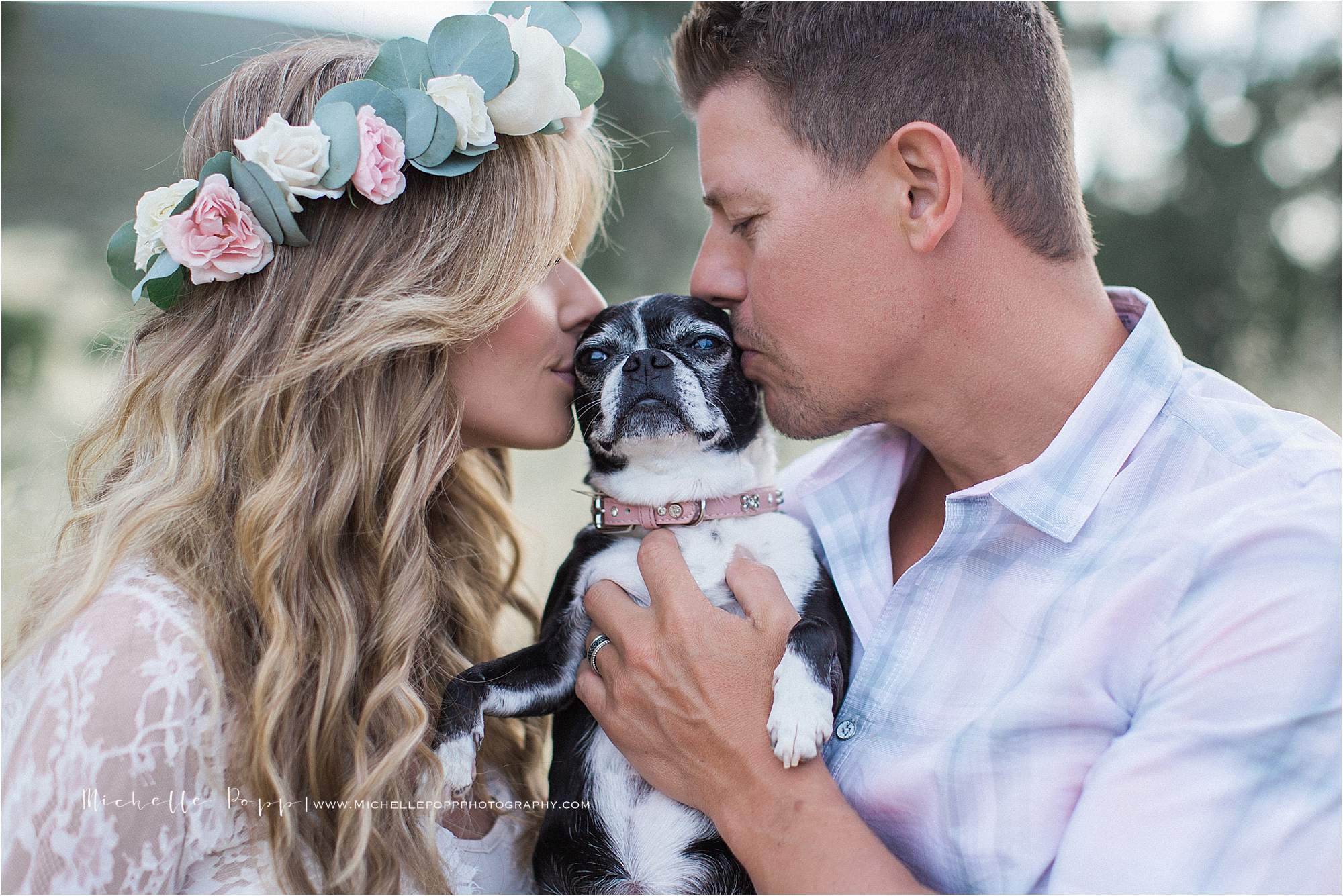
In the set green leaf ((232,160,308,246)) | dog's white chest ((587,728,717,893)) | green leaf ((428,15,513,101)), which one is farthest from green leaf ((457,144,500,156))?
dog's white chest ((587,728,717,893))

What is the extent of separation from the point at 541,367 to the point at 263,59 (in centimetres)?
90

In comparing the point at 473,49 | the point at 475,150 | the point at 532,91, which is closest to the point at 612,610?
the point at 475,150

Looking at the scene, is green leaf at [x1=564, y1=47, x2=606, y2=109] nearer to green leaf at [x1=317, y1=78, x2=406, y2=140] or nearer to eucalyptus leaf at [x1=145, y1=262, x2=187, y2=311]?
green leaf at [x1=317, y1=78, x2=406, y2=140]

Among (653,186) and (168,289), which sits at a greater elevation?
(653,186)

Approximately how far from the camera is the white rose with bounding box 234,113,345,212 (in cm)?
179

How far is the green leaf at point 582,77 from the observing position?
214 cm

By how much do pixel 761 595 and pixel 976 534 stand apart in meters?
0.48

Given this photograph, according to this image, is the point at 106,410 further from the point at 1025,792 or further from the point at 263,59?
the point at 1025,792

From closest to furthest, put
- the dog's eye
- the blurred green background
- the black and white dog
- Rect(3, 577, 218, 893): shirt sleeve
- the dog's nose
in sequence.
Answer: Rect(3, 577, 218, 893): shirt sleeve, the black and white dog, the dog's nose, the dog's eye, the blurred green background

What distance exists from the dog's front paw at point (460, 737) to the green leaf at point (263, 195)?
1.04 m

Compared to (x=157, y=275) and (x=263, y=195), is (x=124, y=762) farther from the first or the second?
(x=263, y=195)

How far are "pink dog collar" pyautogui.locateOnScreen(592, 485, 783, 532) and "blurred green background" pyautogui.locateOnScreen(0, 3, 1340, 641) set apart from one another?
0.43 meters

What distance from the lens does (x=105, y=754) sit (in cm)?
152

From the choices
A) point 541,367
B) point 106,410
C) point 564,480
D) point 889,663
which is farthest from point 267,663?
point 564,480
